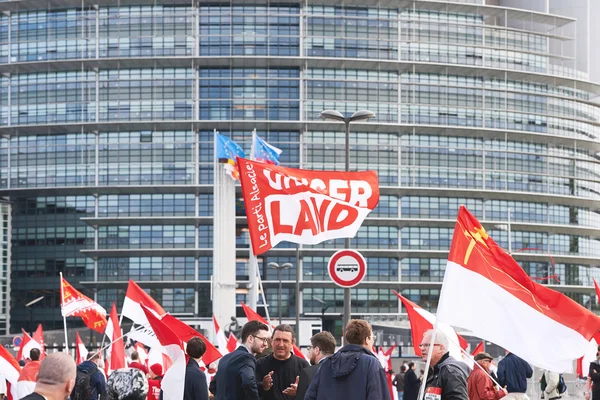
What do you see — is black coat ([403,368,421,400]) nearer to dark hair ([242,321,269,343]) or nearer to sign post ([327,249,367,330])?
sign post ([327,249,367,330])

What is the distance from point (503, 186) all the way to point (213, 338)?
26943mm

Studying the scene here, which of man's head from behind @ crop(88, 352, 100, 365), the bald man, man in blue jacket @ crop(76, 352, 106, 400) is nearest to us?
the bald man

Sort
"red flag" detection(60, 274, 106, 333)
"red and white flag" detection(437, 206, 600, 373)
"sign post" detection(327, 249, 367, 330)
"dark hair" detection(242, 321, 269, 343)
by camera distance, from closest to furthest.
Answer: "red and white flag" detection(437, 206, 600, 373), "dark hair" detection(242, 321, 269, 343), "sign post" detection(327, 249, 367, 330), "red flag" detection(60, 274, 106, 333)

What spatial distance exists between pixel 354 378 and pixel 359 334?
352 mm

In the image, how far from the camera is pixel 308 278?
280 feet

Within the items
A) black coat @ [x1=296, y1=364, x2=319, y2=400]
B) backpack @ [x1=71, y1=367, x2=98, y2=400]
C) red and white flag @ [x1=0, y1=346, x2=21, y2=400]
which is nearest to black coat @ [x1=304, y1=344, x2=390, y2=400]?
black coat @ [x1=296, y1=364, x2=319, y2=400]

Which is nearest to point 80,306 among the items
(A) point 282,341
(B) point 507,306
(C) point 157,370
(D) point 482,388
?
(C) point 157,370

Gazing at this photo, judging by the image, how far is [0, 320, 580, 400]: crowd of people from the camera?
6.80m

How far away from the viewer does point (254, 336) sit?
10.5 metres

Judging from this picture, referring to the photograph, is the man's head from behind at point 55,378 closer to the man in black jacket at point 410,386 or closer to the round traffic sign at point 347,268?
the round traffic sign at point 347,268

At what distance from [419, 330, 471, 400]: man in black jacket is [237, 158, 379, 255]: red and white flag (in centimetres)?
754

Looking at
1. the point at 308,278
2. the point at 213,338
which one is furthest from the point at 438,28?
→ the point at 213,338

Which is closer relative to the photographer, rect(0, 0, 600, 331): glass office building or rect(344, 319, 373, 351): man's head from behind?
rect(344, 319, 373, 351): man's head from behind

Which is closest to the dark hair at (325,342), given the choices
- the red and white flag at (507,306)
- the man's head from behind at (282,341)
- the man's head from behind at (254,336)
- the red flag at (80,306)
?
the man's head from behind at (282,341)
